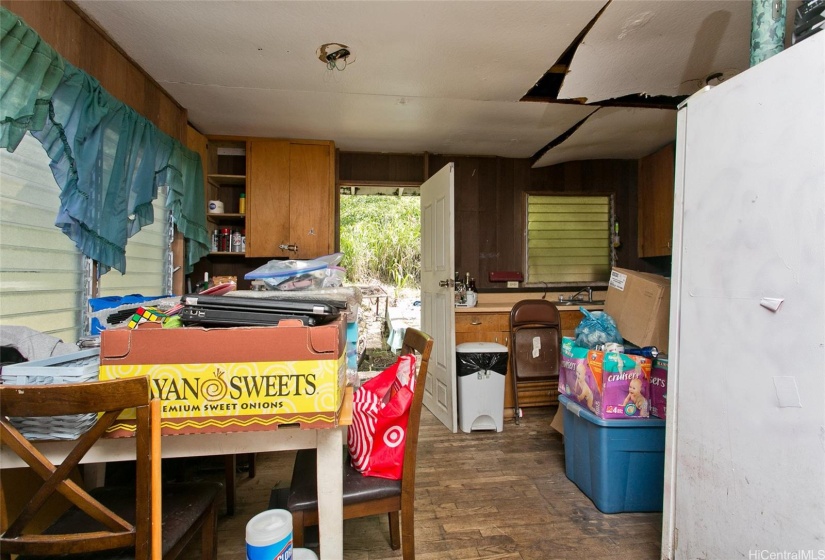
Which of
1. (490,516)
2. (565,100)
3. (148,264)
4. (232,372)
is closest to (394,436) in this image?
(232,372)

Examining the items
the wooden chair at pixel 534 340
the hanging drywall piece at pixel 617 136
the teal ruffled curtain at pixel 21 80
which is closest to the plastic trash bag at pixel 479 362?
the wooden chair at pixel 534 340

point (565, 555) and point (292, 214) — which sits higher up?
point (292, 214)

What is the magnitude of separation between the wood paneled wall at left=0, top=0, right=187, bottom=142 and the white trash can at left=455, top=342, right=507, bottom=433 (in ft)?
9.08

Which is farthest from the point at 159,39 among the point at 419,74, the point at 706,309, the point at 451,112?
the point at 706,309

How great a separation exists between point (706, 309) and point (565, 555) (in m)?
1.18

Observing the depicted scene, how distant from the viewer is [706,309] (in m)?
1.24

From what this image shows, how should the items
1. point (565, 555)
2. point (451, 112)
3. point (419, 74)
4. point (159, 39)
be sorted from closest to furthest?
point (565, 555), point (159, 39), point (419, 74), point (451, 112)

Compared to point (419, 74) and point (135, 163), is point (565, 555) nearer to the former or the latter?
point (419, 74)

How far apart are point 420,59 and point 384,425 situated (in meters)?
2.06

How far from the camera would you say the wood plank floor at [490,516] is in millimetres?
1617

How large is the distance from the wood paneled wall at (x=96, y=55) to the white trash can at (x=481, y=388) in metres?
2.77

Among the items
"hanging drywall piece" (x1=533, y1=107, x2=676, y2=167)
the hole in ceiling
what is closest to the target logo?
the hole in ceiling

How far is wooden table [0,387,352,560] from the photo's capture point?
0.96m

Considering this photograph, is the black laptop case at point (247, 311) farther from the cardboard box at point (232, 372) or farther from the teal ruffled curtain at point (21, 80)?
the teal ruffled curtain at point (21, 80)
